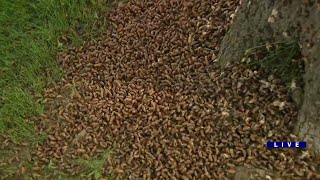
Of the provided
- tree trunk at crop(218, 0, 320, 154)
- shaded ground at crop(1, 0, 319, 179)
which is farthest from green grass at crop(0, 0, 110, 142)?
tree trunk at crop(218, 0, 320, 154)

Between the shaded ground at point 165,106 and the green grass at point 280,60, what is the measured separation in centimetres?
8

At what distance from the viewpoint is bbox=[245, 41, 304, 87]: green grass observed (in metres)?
3.27

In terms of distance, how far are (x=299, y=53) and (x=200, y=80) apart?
37.0 inches

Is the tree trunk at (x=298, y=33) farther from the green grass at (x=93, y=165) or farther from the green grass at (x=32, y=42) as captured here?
the green grass at (x=32, y=42)

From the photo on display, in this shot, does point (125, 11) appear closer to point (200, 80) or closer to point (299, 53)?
point (200, 80)

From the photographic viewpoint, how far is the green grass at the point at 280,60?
129 inches

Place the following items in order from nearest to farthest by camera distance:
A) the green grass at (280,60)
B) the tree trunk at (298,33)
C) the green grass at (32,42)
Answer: the tree trunk at (298,33)
the green grass at (280,60)
the green grass at (32,42)

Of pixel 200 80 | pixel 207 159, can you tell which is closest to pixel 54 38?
pixel 200 80

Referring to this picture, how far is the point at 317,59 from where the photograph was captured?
305cm

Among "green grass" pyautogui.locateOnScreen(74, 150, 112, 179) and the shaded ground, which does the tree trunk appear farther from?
"green grass" pyautogui.locateOnScreen(74, 150, 112, 179)

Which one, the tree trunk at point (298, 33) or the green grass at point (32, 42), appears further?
the green grass at point (32, 42)

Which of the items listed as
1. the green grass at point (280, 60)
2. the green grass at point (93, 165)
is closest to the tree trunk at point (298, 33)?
the green grass at point (280, 60)

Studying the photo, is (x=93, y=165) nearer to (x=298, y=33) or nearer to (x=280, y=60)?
(x=280, y=60)

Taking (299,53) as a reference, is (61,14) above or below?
above
